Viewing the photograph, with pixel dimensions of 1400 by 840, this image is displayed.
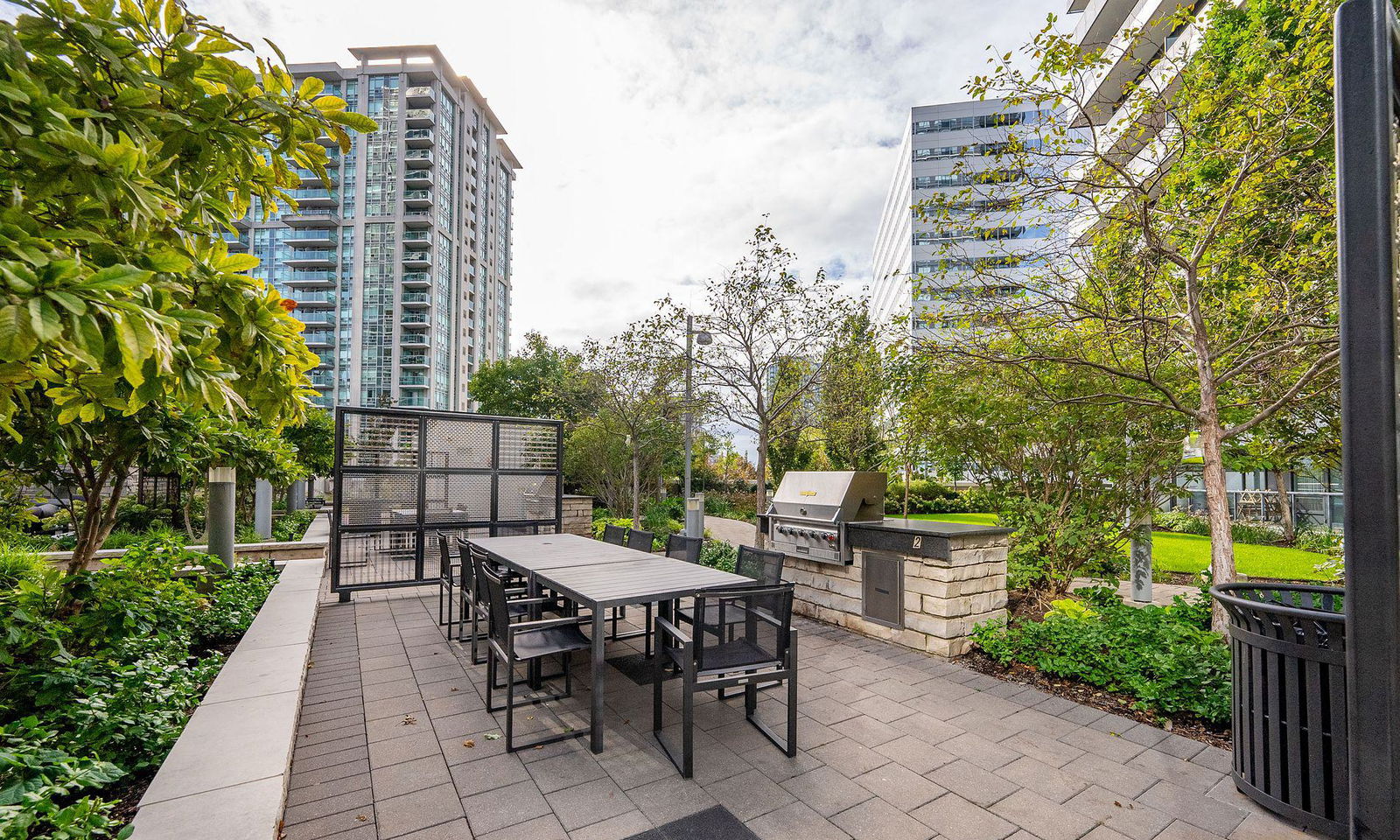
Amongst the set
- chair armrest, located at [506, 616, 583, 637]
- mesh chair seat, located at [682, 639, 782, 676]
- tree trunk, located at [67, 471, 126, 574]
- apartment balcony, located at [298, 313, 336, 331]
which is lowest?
mesh chair seat, located at [682, 639, 782, 676]

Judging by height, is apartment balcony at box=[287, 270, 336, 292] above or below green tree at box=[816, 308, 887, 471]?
above

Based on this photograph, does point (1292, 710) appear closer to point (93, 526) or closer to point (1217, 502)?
point (1217, 502)

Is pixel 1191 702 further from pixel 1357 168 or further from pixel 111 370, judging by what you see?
pixel 111 370

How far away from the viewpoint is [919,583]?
5.35 metres

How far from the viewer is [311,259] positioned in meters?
58.8

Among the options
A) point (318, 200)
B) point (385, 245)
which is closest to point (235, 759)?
point (385, 245)

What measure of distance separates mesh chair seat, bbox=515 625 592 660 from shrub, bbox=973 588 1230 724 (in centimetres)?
334

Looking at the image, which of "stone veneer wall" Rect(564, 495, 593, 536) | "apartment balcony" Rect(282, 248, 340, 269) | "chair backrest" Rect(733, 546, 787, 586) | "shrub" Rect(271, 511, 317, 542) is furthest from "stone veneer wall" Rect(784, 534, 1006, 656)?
"apartment balcony" Rect(282, 248, 340, 269)

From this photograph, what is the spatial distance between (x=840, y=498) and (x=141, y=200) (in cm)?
548

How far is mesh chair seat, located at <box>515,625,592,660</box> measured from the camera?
3.75 metres

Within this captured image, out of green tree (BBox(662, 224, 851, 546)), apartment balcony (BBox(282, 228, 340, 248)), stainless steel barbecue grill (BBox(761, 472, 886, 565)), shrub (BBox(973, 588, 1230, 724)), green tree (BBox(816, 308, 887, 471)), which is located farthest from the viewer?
apartment balcony (BBox(282, 228, 340, 248))

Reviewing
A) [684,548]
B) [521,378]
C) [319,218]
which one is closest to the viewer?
[684,548]

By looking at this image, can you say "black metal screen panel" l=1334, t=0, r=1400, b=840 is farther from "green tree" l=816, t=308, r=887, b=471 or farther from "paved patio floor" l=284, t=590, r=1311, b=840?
"green tree" l=816, t=308, r=887, b=471

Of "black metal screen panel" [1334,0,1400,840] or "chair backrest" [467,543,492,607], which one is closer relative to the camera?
"black metal screen panel" [1334,0,1400,840]
